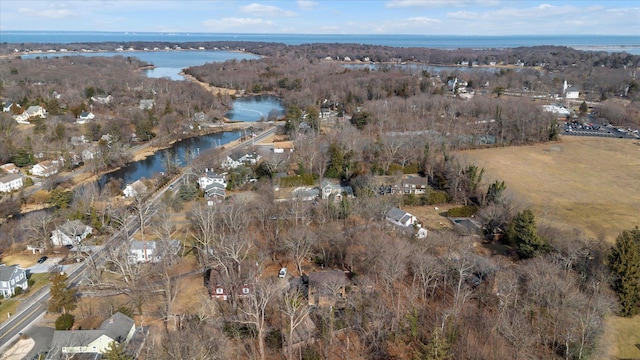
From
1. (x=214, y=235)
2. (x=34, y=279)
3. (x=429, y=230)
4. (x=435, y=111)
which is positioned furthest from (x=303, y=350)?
(x=435, y=111)

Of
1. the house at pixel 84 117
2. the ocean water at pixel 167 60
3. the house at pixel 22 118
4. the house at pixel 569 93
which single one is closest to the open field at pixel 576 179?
the house at pixel 569 93

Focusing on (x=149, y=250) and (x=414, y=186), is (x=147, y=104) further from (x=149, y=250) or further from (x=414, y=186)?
(x=414, y=186)

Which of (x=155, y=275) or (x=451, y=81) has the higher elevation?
(x=451, y=81)

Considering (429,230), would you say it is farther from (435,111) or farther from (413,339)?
(435,111)

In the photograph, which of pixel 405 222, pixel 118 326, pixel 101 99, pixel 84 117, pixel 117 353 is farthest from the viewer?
pixel 101 99

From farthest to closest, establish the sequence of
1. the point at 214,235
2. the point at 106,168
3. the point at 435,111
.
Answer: the point at 435,111
the point at 106,168
the point at 214,235

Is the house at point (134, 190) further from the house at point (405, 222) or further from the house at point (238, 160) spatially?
the house at point (405, 222)

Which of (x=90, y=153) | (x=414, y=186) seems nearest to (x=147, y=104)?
(x=90, y=153)
